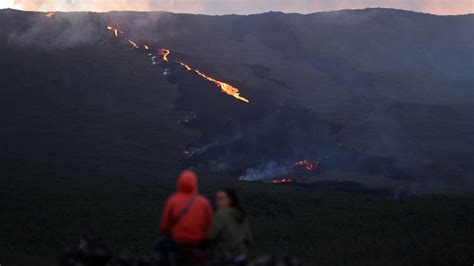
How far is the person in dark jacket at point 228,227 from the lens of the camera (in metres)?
10.5

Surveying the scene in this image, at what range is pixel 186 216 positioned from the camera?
1034 centimetres

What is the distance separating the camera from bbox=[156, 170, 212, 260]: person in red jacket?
10328 mm

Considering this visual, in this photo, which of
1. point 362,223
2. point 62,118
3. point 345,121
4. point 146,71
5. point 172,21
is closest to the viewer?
point 362,223

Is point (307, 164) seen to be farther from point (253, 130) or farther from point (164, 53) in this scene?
point (164, 53)

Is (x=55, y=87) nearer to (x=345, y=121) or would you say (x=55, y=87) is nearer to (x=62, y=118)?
(x=62, y=118)

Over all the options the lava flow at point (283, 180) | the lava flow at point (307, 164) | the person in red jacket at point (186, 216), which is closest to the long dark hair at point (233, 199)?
the person in red jacket at point (186, 216)

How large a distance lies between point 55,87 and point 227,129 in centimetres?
2216

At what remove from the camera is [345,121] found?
7269cm

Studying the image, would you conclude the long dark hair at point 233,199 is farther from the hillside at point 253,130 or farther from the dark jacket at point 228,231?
the hillside at point 253,130

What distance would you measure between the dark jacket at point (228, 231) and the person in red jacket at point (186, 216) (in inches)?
5.4

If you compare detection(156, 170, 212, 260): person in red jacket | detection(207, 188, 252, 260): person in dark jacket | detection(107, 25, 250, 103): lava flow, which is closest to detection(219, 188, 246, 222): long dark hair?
detection(207, 188, 252, 260): person in dark jacket

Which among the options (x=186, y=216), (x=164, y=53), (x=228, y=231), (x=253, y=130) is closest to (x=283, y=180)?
(x=253, y=130)

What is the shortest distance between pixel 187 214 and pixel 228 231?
0.69 meters

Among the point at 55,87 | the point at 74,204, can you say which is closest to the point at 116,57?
the point at 55,87
